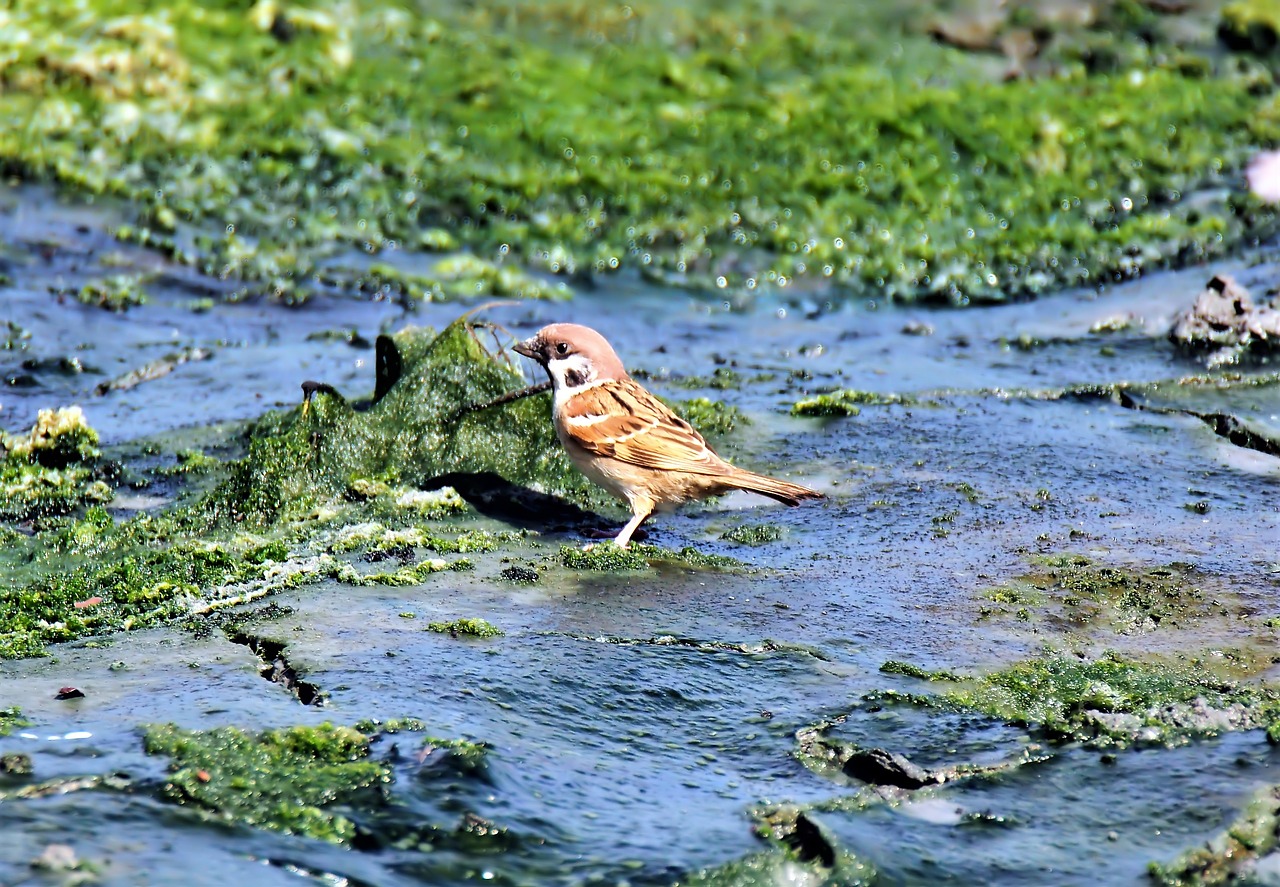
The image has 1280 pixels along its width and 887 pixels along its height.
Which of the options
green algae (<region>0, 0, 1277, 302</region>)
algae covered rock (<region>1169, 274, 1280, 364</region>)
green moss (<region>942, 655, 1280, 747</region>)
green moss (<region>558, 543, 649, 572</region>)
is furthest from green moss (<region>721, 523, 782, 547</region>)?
green algae (<region>0, 0, 1277, 302</region>)

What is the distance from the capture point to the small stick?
5973 mm

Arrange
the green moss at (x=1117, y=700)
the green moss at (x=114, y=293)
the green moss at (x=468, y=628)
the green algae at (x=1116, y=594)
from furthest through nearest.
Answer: the green moss at (x=114, y=293) → the green algae at (x=1116, y=594) → the green moss at (x=468, y=628) → the green moss at (x=1117, y=700)

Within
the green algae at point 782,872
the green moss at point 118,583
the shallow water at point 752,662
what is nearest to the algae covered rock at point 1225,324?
the shallow water at point 752,662

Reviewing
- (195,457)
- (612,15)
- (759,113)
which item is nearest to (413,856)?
(195,457)

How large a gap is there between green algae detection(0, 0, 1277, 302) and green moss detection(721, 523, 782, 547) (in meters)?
3.88

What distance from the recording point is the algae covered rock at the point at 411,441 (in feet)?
18.1

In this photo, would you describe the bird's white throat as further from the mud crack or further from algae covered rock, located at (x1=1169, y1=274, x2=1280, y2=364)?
algae covered rock, located at (x1=1169, y1=274, x2=1280, y2=364)

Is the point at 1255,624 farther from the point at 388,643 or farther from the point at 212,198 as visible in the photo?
the point at 212,198

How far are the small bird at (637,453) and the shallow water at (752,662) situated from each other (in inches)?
6.7

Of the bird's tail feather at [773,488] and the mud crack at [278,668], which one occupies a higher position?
the bird's tail feather at [773,488]

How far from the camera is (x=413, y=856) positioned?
2.98 meters

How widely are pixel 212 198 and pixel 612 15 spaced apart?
367 centimetres

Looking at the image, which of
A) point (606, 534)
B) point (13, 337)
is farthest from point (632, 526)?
point (13, 337)

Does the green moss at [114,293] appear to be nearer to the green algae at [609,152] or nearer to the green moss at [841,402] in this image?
the green algae at [609,152]
